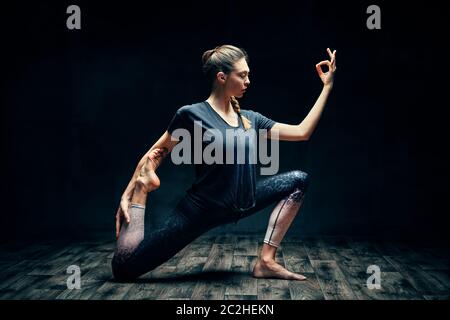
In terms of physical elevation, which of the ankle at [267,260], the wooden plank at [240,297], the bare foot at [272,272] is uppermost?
the ankle at [267,260]

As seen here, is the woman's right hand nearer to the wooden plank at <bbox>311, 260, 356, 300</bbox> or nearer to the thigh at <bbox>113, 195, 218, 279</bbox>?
the thigh at <bbox>113, 195, 218, 279</bbox>

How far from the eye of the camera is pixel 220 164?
8.53ft

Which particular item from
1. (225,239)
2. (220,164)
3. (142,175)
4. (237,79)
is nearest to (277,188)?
(220,164)

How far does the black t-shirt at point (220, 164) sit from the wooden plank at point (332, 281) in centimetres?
59

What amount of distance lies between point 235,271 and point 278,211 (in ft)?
1.63

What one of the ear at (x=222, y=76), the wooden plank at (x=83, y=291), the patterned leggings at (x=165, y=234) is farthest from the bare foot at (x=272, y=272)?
the ear at (x=222, y=76)

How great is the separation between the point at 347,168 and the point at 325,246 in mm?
758

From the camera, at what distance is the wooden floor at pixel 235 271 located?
2441 mm

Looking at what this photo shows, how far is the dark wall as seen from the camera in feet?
13.2

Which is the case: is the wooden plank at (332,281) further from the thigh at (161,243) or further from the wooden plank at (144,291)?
the wooden plank at (144,291)

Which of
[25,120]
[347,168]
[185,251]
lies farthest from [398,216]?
[25,120]

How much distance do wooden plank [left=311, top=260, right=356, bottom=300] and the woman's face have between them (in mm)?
1140

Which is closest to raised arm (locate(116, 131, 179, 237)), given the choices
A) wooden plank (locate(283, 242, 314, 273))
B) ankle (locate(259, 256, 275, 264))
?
ankle (locate(259, 256, 275, 264))
